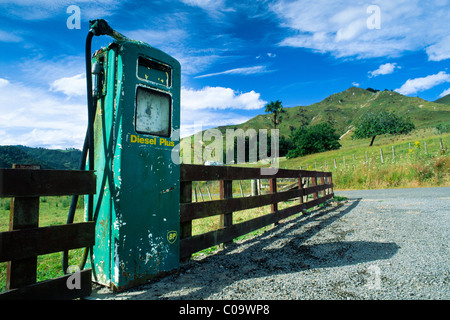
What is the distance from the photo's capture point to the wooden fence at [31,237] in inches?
79.3

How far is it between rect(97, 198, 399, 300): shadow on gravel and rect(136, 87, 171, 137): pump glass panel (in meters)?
1.56

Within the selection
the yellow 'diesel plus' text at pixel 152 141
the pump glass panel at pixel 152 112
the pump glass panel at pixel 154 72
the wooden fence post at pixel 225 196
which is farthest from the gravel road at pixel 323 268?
the pump glass panel at pixel 154 72

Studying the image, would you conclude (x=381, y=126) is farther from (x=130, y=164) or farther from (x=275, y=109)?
(x=130, y=164)

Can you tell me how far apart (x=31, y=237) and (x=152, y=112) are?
1.55 metres

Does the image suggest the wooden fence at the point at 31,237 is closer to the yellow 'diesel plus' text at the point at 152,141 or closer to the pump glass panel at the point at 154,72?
the yellow 'diesel plus' text at the point at 152,141

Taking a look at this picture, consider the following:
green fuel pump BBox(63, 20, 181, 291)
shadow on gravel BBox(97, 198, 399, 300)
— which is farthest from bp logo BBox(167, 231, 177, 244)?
shadow on gravel BBox(97, 198, 399, 300)

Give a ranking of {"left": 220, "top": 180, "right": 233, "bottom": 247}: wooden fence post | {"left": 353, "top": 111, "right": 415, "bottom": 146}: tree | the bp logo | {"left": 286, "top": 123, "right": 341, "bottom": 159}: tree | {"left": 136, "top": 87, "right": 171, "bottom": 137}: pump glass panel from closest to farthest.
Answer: {"left": 136, "top": 87, "right": 171, "bottom": 137}: pump glass panel → the bp logo → {"left": 220, "top": 180, "right": 233, "bottom": 247}: wooden fence post → {"left": 353, "top": 111, "right": 415, "bottom": 146}: tree → {"left": 286, "top": 123, "right": 341, "bottom": 159}: tree

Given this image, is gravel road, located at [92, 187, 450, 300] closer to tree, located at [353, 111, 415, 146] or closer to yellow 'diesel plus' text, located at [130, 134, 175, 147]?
yellow 'diesel plus' text, located at [130, 134, 175, 147]

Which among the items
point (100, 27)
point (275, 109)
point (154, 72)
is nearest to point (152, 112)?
point (154, 72)

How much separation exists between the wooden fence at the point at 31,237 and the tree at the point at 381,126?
6217 cm

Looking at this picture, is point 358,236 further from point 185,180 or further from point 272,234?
point 185,180

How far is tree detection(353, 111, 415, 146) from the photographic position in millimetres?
56406
